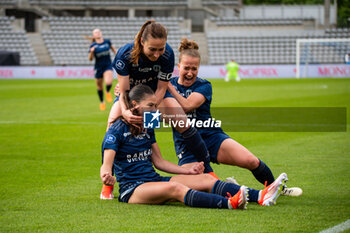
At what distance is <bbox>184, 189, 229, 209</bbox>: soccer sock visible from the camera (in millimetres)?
4500

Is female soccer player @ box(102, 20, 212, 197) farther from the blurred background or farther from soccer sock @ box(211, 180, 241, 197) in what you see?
the blurred background

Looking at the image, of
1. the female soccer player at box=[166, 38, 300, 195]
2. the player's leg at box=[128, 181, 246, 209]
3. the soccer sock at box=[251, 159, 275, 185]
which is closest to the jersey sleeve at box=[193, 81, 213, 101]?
the female soccer player at box=[166, 38, 300, 195]

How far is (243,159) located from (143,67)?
1.33 m

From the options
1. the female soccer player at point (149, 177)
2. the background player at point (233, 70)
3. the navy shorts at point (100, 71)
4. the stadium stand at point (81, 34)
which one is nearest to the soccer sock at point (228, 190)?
the female soccer player at point (149, 177)

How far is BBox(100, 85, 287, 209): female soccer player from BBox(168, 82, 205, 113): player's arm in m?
0.60

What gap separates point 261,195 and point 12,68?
3342cm

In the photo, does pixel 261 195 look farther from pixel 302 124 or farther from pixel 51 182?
pixel 302 124

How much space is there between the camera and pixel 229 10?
49906 mm

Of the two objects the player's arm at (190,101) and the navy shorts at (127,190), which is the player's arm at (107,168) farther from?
the player's arm at (190,101)

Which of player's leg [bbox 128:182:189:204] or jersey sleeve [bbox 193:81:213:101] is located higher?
jersey sleeve [bbox 193:81:213:101]

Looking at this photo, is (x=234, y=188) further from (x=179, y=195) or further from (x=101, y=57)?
(x=101, y=57)

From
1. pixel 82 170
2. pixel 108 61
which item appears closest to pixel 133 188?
pixel 82 170

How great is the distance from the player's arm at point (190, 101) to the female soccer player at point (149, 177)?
1.98 ft

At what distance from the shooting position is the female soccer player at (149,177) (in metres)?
4.54
